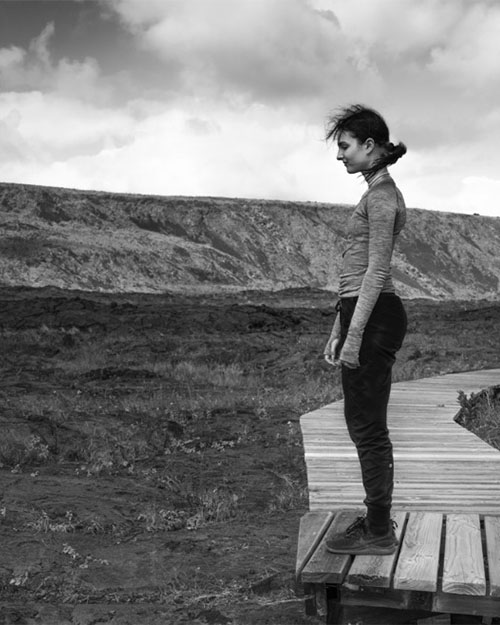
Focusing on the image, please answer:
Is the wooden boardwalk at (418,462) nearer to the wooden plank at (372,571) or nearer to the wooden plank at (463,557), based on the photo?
the wooden plank at (463,557)

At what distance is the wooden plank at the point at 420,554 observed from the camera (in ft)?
12.7

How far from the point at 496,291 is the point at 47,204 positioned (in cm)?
3453

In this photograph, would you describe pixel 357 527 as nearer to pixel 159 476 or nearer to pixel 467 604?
pixel 467 604

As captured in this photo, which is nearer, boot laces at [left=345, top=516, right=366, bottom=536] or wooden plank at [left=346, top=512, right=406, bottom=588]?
wooden plank at [left=346, top=512, right=406, bottom=588]

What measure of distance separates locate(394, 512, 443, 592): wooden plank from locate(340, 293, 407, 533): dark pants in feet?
0.74

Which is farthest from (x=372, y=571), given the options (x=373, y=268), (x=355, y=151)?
(x=355, y=151)

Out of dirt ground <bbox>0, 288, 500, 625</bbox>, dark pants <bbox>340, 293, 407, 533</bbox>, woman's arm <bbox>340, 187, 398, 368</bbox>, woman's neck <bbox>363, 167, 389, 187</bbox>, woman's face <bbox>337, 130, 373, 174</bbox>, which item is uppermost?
woman's face <bbox>337, 130, 373, 174</bbox>

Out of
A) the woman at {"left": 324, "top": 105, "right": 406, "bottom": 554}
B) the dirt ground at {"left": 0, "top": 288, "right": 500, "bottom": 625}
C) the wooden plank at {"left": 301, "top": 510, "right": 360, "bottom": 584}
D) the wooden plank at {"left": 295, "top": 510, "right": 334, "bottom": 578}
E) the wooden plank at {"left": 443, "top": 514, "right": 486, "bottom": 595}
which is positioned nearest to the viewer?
the wooden plank at {"left": 443, "top": 514, "right": 486, "bottom": 595}

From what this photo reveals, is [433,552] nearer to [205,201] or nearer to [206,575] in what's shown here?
[206,575]

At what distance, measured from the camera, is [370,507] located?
4.32 m

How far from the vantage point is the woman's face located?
420cm

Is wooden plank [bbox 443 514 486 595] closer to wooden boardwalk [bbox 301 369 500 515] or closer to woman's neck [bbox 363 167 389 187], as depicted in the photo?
wooden boardwalk [bbox 301 369 500 515]

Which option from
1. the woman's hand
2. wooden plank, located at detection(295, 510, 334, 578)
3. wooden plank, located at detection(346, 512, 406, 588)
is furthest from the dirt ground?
the woman's hand

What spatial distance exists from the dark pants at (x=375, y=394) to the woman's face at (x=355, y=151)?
2.10ft
